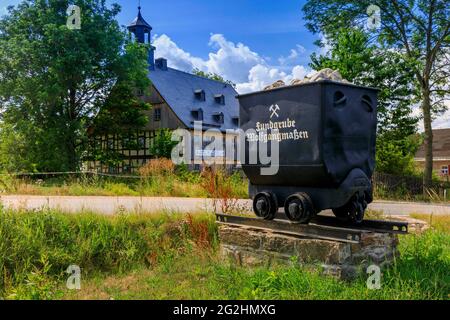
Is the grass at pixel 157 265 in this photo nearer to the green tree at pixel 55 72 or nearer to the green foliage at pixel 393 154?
the green foliage at pixel 393 154

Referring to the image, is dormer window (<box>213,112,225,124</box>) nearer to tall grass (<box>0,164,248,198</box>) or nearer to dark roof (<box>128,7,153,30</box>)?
dark roof (<box>128,7,153,30</box>)

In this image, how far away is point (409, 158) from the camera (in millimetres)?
22984

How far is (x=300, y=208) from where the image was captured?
4785mm

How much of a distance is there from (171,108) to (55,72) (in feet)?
35.9

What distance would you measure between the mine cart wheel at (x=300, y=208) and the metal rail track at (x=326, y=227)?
0.08 metres

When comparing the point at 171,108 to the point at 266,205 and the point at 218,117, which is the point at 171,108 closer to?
the point at 218,117

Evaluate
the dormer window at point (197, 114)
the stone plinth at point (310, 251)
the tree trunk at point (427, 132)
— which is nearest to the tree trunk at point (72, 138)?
the dormer window at point (197, 114)

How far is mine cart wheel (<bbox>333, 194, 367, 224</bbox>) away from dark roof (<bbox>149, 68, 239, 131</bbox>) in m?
29.7

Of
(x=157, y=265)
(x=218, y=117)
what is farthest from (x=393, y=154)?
(x=218, y=117)

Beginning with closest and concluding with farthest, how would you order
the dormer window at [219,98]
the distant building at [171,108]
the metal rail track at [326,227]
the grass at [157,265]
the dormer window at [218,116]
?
the grass at [157,265]
the metal rail track at [326,227]
the distant building at [171,108]
the dormer window at [218,116]
the dormer window at [219,98]

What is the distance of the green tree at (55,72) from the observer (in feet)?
83.6

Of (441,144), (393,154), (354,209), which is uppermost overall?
(441,144)

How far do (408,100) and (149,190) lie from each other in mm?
15279

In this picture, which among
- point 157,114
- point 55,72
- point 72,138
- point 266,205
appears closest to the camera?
point 266,205
